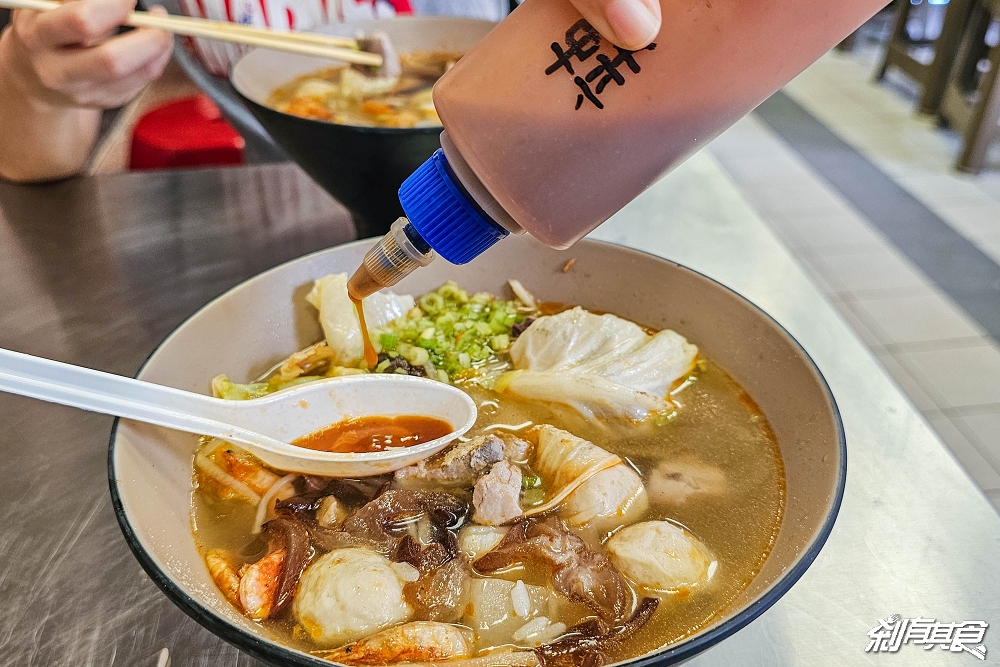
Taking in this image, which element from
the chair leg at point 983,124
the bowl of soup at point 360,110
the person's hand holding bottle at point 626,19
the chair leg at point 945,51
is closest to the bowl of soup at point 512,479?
the bowl of soup at point 360,110

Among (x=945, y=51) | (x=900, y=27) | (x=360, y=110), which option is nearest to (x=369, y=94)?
(x=360, y=110)

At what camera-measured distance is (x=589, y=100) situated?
74 centimetres

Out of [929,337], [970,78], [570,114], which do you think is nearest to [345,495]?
[570,114]

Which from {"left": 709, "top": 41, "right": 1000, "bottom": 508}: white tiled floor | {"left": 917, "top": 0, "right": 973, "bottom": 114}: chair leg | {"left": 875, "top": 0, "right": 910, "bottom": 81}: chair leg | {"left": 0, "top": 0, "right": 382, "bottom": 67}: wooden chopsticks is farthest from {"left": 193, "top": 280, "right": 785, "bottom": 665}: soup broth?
{"left": 875, "top": 0, "right": 910, "bottom": 81}: chair leg

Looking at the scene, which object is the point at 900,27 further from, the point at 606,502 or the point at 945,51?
the point at 606,502

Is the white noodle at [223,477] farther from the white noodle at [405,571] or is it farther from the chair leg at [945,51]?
the chair leg at [945,51]

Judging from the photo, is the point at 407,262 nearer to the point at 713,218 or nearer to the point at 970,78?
the point at 713,218

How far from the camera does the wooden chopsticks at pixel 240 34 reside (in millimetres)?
1488

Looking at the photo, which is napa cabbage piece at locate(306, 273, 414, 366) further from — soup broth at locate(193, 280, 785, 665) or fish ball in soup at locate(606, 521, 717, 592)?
fish ball in soup at locate(606, 521, 717, 592)

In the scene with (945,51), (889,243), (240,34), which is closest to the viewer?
(240,34)

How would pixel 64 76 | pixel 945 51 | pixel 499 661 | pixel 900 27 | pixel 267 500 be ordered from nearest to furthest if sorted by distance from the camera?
pixel 499 661, pixel 267 500, pixel 64 76, pixel 945 51, pixel 900 27

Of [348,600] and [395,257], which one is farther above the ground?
[395,257]

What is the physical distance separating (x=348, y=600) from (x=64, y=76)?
5.23 feet

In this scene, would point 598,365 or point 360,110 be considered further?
Result: point 360,110
